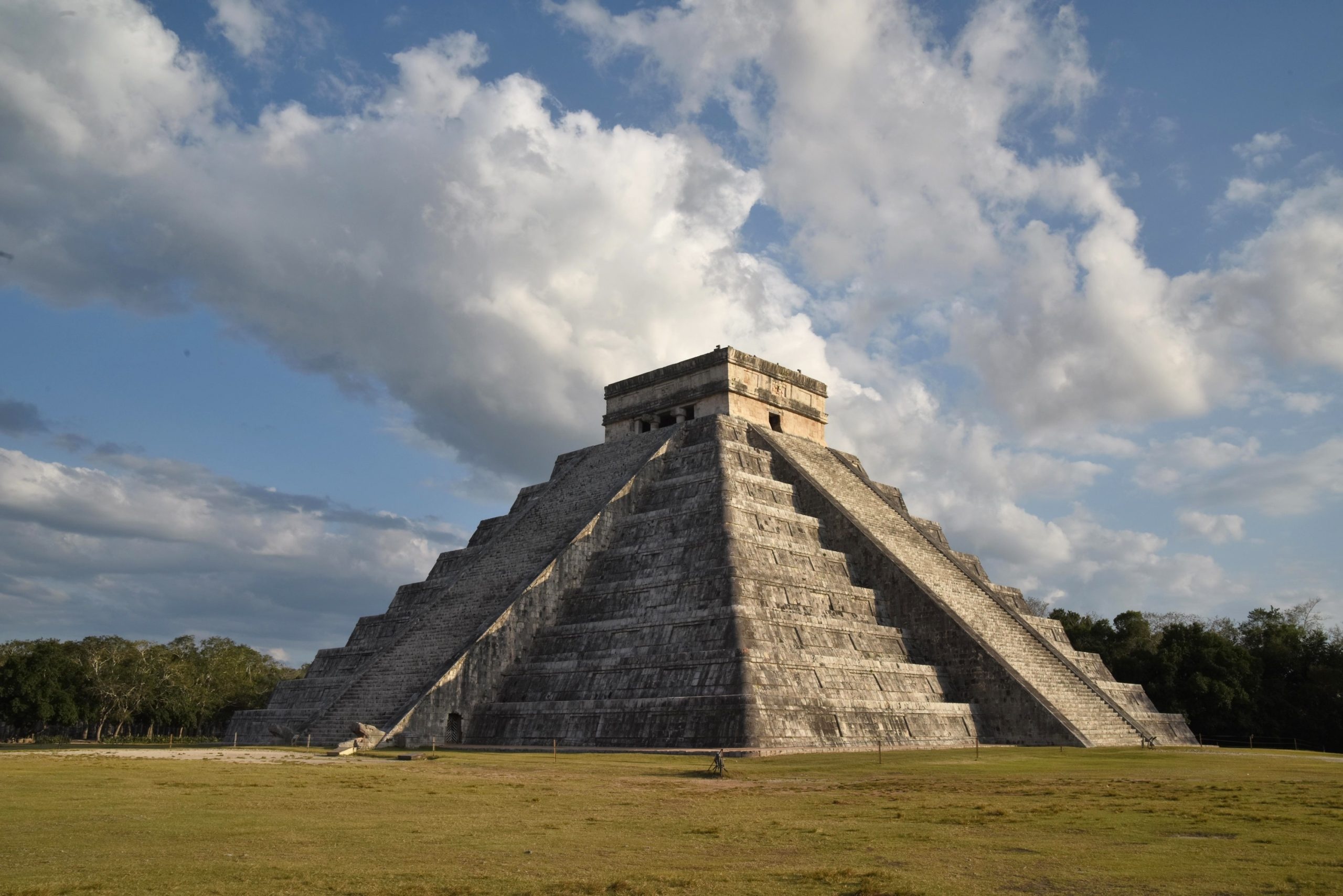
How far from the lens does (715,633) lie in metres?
21.2

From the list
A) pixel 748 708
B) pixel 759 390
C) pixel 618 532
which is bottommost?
pixel 748 708

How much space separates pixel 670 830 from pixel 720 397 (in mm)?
23645

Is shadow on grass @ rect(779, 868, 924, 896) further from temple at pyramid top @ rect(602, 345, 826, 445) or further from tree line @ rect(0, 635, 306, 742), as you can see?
tree line @ rect(0, 635, 306, 742)

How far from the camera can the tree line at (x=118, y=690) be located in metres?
44.6

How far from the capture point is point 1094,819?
10.1m

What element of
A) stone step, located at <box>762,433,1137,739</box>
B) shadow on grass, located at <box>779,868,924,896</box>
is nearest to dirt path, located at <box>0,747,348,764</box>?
shadow on grass, located at <box>779,868,924,896</box>

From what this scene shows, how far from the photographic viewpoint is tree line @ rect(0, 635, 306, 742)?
44.6m

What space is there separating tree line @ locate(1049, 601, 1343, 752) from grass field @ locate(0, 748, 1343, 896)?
18039 mm

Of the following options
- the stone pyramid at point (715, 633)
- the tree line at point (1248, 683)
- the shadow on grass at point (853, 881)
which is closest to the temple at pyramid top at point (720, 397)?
the stone pyramid at point (715, 633)

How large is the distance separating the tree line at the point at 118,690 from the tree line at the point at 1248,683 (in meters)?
41.1

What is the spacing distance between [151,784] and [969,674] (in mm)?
16951

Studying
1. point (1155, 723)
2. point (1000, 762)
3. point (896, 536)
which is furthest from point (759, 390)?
point (1000, 762)

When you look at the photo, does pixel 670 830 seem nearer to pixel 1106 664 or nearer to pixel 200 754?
pixel 200 754

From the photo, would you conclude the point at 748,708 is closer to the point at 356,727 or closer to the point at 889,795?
Answer: the point at 889,795
